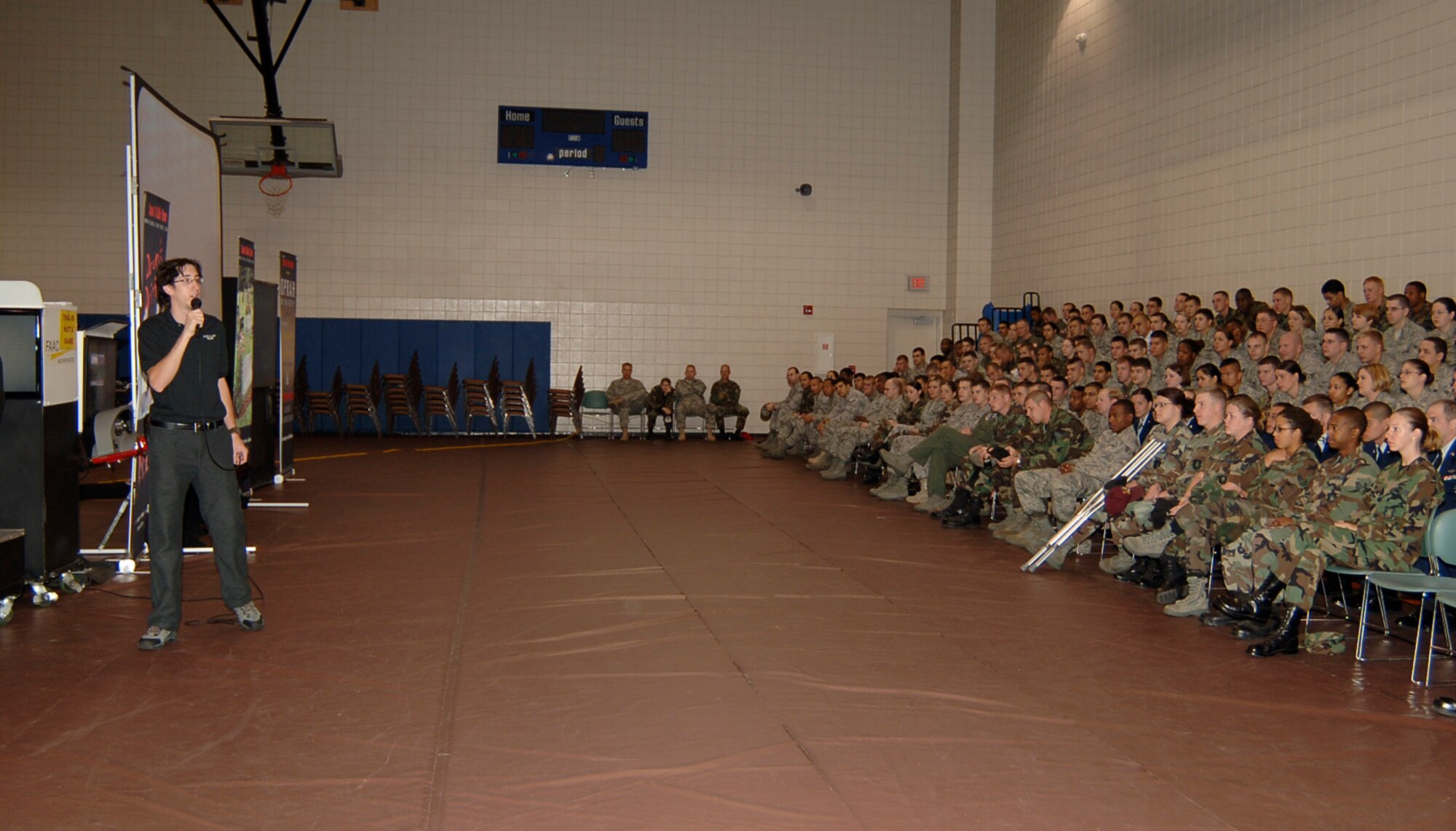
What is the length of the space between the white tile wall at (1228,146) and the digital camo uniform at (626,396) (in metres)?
6.06

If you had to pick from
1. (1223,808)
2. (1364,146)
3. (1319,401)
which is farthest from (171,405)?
(1364,146)

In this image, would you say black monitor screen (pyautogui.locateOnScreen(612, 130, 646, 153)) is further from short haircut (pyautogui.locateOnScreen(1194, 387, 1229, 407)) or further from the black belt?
the black belt

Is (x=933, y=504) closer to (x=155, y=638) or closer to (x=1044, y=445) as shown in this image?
(x=1044, y=445)

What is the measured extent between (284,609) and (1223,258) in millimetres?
10233

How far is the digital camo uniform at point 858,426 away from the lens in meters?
12.3

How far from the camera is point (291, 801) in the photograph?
3279mm

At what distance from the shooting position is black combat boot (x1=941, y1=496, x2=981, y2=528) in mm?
9078

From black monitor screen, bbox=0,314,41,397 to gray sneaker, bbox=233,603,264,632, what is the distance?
1769 millimetres

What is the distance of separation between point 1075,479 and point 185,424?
5.52 m

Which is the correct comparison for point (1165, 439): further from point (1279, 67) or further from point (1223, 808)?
point (1279, 67)

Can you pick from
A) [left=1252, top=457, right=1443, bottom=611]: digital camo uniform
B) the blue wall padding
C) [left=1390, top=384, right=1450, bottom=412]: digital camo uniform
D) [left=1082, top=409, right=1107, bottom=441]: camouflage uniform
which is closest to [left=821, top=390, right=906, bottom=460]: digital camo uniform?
[left=1082, top=409, right=1107, bottom=441]: camouflage uniform

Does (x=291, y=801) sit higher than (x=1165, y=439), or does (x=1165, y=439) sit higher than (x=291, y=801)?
(x=1165, y=439)

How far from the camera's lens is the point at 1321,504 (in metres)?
5.51

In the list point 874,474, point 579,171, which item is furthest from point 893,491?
point 579,171
